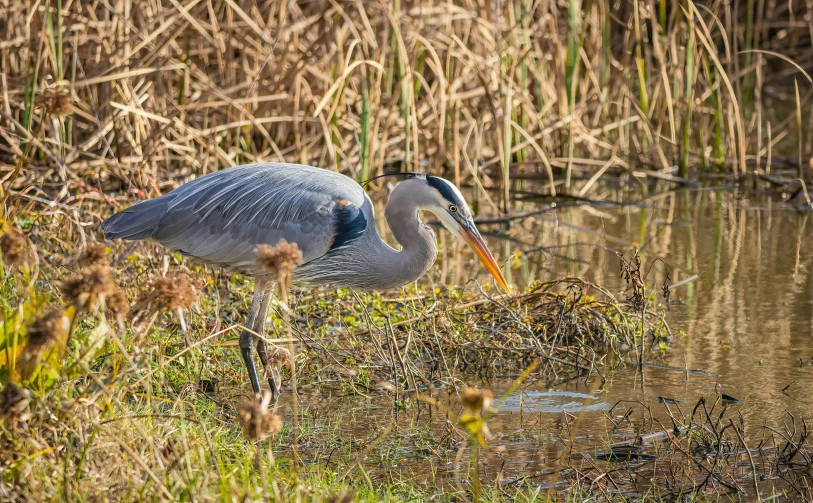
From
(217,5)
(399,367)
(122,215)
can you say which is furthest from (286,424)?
(217,5)

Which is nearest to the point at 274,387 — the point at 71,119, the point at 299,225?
the point at 299,225

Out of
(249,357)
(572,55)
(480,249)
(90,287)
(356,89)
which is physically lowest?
(249,357)

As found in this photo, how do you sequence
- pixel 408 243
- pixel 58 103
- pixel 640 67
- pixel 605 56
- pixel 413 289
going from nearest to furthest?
pixel 58 103 → pixel 408 243 → pixel 413 289 → pixel 640 67 → pixel 605 56

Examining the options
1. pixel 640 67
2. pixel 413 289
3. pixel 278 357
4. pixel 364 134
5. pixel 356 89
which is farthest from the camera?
pixel 356 89

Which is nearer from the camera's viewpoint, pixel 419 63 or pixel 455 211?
pixel 455 211

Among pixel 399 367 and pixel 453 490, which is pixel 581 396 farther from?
pixel 453 490

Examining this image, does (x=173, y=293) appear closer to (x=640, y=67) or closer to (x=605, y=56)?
(x=640, y=67)

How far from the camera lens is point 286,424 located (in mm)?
4625

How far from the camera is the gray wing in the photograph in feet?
16.9

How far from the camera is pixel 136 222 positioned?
5.14m

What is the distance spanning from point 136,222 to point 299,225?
741mm

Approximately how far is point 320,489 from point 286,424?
41.8 inches

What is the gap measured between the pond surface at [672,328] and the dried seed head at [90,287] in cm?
127

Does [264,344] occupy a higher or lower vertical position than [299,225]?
lower
